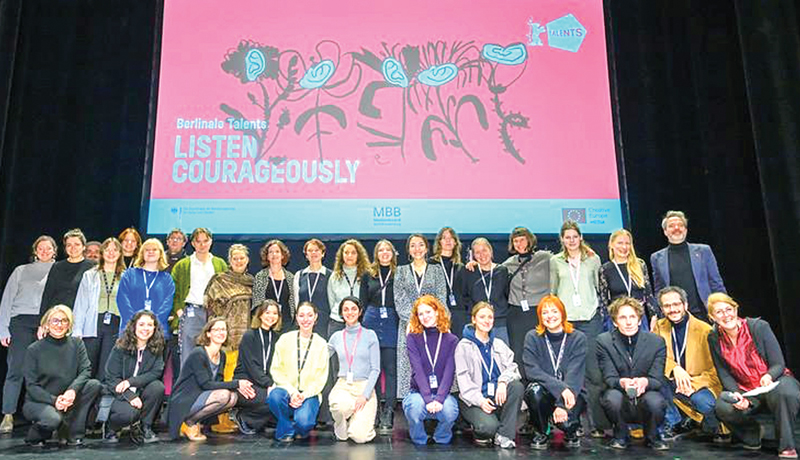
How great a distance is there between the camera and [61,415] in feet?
12.3

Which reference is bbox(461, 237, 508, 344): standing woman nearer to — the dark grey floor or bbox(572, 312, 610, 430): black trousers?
bbox(572, 312, 610, 430): black trousers

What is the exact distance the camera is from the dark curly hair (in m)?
4.02

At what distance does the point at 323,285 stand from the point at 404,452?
1.48 meters

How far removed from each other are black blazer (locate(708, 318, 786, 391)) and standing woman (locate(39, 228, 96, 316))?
4.25 meters

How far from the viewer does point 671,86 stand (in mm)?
6109

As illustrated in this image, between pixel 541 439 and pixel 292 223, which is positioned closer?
pixel 541 439

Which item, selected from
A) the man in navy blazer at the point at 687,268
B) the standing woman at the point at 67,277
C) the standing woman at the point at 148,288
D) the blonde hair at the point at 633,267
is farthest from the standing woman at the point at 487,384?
the standing woman at the point at 67,277

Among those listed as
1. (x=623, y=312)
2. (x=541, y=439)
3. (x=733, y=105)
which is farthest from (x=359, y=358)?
(x=733, y=105)

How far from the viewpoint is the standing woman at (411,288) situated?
14.5ft

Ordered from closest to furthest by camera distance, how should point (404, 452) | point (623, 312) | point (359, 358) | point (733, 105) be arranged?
point (404, 452), point (623, 312), point (359, 358), point (733, 105)

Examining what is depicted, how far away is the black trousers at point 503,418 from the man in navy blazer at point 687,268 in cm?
152

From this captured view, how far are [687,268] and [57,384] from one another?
425 centimetres

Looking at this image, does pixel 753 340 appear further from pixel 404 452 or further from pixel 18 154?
pixel 18 154

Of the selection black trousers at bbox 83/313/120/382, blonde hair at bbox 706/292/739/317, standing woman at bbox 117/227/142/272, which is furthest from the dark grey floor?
standing woman at bbox 117/227/142/272
